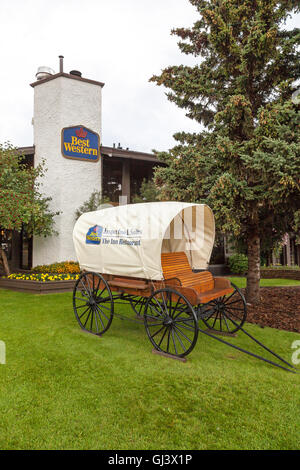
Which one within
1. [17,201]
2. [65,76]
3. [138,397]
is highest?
[65,76]

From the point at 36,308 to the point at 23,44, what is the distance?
9.44 m

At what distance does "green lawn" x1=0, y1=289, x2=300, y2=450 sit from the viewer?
2791 millimetres

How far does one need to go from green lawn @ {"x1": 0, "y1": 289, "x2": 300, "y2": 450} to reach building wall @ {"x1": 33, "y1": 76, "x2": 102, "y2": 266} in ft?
30.4

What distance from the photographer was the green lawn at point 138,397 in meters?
2.79

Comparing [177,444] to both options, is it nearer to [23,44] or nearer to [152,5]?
[152,5]

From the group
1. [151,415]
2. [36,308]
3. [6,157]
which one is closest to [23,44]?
[6,157]

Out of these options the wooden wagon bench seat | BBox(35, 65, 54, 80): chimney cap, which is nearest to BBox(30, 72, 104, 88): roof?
BBox(35, 65, 54, 80): chimney cap

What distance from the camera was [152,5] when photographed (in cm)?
783

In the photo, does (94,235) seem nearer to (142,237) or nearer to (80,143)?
(142,237)

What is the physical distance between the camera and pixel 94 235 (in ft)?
19.4

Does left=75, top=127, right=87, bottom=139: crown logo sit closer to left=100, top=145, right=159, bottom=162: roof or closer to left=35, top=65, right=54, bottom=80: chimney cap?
left=100, top=145, right=159, bottom=162: roof

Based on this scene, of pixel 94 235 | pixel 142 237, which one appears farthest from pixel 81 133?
pixel 142 237

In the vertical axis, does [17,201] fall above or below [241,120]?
below

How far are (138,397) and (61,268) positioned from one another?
10609mm
